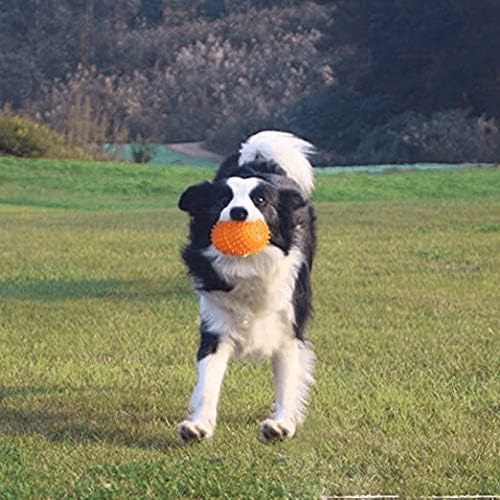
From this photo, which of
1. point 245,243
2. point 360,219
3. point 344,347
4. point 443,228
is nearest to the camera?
point 245,243

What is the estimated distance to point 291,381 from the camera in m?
6.76

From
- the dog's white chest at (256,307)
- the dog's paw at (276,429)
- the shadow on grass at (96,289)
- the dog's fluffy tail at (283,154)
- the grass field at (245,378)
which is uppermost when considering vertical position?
the dog's fluffy tail at (283,154)

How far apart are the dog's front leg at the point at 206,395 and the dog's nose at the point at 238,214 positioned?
2.18 ft

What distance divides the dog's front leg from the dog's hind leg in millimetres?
266

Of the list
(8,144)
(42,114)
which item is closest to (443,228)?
(8,144)

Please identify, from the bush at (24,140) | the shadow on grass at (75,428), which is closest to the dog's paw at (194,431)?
the shadow on grass at (75,428)

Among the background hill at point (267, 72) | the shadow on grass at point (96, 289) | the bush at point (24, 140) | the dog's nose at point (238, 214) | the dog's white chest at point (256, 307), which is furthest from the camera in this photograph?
the background hill at point (267, 72)

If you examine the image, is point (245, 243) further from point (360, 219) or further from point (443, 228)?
point (360, 219)

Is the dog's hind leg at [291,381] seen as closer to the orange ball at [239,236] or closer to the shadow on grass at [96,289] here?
the orange ball at [239,236]

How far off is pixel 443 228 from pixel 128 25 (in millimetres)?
44712

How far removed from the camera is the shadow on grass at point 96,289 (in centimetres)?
1295

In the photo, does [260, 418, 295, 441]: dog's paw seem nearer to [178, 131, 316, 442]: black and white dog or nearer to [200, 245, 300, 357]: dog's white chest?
[178, 131, 316, 442]: black and white dog

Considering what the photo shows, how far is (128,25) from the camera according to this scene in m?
64.0

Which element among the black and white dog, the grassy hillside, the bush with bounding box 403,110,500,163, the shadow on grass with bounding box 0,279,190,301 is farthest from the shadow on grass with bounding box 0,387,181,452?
the bush with bounding box 403,110,500,163
